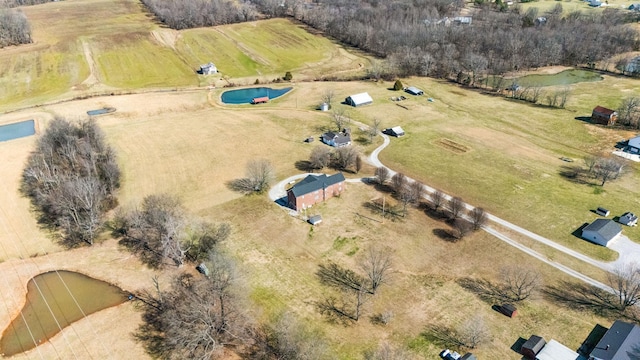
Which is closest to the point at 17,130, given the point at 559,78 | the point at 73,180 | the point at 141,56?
the point at 73,180

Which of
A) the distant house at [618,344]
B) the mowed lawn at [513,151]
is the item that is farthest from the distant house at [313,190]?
the distant house at [618,344]

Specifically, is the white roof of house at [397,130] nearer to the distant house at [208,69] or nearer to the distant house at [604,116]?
the distant house at [604,116]

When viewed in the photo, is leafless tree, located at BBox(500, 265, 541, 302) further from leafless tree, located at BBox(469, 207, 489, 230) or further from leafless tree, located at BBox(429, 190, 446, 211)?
leafless tree, located at BBox(429, 190, 446, 211)

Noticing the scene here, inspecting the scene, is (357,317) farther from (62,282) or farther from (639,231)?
(639,231)

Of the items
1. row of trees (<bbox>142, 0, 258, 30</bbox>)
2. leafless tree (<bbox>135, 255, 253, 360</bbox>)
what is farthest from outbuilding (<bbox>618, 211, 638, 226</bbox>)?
row of trees (<bbox>142, 0, 258, 30</bbox>)

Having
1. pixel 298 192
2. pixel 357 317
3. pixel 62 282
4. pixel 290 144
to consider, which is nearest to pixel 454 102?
pixel 290 144

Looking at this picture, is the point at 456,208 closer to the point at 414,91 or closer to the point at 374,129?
the point at 374,129
